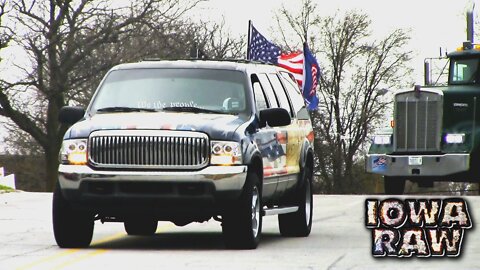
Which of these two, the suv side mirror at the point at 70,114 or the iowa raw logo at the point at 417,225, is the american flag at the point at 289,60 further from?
the iowa raw logo at the point at 417,225

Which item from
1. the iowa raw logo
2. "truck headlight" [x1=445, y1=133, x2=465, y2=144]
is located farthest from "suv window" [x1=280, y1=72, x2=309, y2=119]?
"truck headlight" [x1=445, y1=133, x2=465, y2=144]

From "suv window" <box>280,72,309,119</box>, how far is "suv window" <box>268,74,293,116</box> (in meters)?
0.16

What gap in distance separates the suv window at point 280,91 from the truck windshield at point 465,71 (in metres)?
13.5

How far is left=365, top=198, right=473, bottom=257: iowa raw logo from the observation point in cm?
1124

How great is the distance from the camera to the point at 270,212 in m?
14.1

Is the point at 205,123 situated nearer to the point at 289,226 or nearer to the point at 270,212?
the point at 270,212

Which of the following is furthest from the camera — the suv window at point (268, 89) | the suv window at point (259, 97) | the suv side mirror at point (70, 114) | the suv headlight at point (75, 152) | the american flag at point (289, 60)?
the american flag at point (289, 60)

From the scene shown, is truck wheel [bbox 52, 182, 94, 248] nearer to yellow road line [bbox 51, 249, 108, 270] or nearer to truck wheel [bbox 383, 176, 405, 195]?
yellow road line [bbox 51, 249, 108, 270]

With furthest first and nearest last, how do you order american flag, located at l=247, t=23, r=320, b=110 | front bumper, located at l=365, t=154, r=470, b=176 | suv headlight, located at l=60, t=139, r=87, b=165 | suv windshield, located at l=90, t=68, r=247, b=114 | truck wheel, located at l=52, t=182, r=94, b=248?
american flag, located at l=247, t=23, r=320, b=110 < front bumper, located at l=365, t=154, r=470, b=176 < suv windshield, located at l=90, t=68, r=247, b=114 < truck wheel, located at l=52, t=182, r=94, b=248 < suv headlight, located at l=60, t=139, r=87, b=165

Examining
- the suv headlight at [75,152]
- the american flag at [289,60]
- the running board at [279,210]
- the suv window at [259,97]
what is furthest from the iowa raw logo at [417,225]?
the american flag at [289,60]

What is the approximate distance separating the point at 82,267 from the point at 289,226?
466 centimetres

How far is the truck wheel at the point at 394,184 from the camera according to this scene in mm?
29750

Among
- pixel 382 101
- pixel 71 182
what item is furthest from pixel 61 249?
pixel 382 101

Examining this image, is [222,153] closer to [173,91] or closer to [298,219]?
[173,91]
